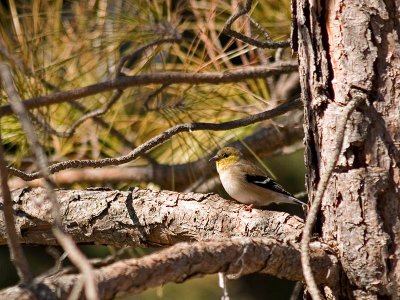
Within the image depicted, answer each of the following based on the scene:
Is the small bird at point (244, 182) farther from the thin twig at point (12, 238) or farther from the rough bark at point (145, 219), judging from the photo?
the thin twig at point (12, 238)

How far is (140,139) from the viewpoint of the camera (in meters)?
3.42

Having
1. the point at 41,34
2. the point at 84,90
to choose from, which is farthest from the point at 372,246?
the point at 41,34

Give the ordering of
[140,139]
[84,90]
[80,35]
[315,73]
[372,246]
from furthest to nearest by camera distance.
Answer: [140,139] → [80,35] → [84,90] → [315,73] → [372,246]

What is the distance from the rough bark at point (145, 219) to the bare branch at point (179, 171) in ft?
3.12

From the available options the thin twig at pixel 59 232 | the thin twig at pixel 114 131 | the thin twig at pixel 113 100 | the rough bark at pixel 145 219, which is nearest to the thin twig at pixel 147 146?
the rough bark at pixel 145 219

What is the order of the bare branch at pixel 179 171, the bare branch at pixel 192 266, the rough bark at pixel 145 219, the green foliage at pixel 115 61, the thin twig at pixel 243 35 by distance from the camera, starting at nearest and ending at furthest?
the bare branch at pixel 192 266 < the rough bark at pixel 145 219 < the thin twig at pixel 243 35 < the green foliage at pixel 115 61 < the bare branch at pixel 179 171

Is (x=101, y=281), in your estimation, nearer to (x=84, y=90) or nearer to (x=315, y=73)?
(x=315, y=73)

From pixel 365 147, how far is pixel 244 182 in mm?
1852

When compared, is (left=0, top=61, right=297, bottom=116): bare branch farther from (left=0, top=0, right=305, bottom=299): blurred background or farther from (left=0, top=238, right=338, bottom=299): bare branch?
(left=0, top=238, right=338, bottom=299): bare branch

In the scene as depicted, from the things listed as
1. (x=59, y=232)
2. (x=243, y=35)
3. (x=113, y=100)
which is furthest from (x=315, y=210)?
(x=113, y=100)

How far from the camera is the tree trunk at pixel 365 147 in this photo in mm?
1576

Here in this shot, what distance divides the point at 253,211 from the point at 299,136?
142 cm

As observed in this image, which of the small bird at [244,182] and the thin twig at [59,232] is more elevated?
the thin twig at [59,232]

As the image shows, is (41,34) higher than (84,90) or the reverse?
higher
